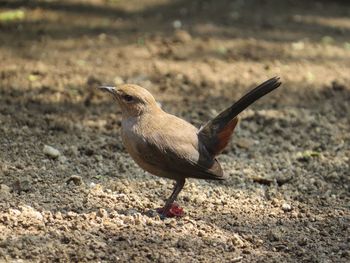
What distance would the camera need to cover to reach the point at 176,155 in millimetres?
5270

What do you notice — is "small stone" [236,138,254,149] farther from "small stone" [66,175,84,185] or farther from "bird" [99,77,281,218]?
"small stone" [66,175,84,185]

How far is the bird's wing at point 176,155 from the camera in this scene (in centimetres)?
526

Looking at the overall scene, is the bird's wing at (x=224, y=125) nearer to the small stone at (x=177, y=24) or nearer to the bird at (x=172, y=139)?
the bird at (x=172, y=139)

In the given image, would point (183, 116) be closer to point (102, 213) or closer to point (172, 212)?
point (172, 212)

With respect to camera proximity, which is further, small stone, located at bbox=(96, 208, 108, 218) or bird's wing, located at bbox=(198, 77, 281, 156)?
bird's wing, located at bbox=(198, 77, 281, 156)

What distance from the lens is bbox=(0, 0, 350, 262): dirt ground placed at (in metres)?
4.98

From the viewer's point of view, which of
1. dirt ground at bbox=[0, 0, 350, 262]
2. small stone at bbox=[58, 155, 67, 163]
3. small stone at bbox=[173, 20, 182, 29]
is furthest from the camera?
small stone at bbox=[173, 20, 182, 29]

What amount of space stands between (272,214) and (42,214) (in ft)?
6.13

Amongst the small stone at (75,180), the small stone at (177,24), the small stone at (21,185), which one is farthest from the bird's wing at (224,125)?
the small stone at (177,24)

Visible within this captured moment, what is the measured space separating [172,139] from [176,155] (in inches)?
5.1

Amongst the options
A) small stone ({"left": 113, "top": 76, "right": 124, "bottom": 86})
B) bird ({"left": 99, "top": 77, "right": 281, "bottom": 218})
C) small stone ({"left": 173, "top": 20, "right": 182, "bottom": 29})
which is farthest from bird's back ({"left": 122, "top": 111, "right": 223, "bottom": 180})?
small stone ({"left": 173, "top": 20, "right": 182, "bottom": 29})

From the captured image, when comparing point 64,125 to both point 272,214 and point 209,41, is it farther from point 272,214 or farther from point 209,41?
point 209,41

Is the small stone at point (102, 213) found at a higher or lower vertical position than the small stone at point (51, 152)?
higher

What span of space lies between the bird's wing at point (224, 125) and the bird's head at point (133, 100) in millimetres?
444
